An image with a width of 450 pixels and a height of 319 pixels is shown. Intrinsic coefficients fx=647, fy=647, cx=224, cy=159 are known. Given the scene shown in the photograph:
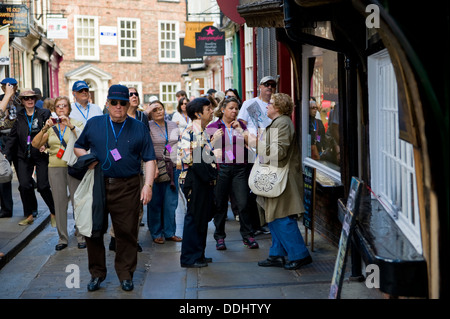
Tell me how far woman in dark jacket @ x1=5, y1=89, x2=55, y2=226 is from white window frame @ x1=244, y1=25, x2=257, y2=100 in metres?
6.80

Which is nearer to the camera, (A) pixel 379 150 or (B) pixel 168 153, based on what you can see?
(A) pixel 379 150

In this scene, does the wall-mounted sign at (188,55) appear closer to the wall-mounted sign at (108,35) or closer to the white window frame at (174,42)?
the wall-mounted sign at (108,35)

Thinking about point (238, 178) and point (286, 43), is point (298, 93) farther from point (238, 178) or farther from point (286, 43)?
point (238, 178)

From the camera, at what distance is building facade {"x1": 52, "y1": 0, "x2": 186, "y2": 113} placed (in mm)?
37594

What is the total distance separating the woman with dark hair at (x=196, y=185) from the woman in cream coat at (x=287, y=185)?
1.89 ft

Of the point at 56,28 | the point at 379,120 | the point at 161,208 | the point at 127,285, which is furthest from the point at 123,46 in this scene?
the point at 379,120

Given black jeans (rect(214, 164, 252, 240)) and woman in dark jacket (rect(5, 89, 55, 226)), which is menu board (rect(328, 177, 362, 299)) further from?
woman in dark jacket (rect(5, 89, 55, 226))

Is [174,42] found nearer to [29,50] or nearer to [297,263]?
[29,50]

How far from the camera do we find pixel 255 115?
919cm

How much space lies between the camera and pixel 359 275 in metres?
6.09

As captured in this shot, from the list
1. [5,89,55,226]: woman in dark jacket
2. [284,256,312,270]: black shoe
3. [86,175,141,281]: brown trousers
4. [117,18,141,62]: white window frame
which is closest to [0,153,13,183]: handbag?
[86,175,141,281]: brown trousers
